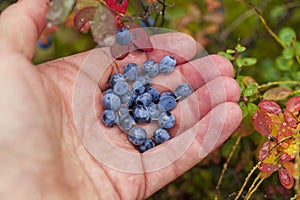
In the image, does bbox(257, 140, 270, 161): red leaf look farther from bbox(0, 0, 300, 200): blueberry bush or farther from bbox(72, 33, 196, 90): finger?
bbox(72, 33, 196, 90): finger

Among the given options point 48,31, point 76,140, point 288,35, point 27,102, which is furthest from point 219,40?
point 27,102

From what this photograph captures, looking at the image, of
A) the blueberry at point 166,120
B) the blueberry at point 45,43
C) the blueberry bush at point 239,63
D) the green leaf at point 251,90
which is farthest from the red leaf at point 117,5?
the blueberry at point 45,43

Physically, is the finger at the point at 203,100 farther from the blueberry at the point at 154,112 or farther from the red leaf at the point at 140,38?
the red leaf at the point at 140,38

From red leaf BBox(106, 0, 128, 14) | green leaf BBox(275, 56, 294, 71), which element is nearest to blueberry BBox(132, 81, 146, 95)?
red leaf BBox(106, 0, 128, 14)

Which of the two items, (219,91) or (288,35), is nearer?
(219,91)

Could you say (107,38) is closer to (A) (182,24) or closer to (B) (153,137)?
(B) (153,137)

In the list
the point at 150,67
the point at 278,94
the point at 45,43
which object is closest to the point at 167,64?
the point at 150,67

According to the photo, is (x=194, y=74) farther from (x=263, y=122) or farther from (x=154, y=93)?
(x=263, y=122)
